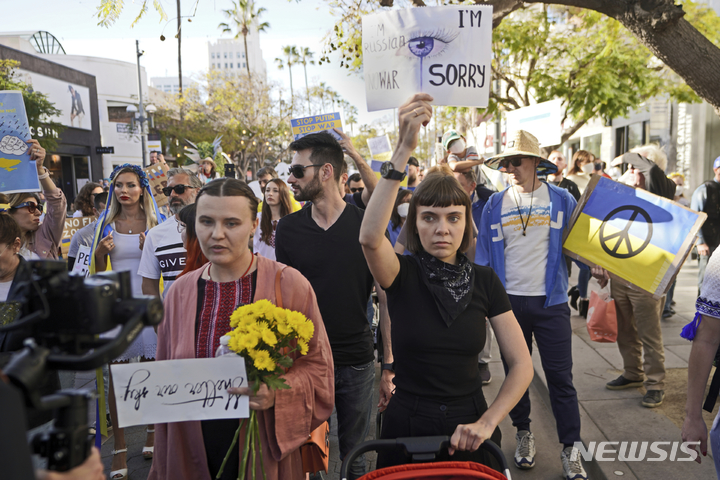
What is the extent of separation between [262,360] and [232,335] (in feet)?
0.47

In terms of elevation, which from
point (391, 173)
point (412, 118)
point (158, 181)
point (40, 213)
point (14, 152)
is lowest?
point (40, 213)

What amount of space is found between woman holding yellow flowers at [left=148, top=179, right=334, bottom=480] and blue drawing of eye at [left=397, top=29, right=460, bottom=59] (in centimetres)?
121

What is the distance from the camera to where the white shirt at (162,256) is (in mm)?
3795

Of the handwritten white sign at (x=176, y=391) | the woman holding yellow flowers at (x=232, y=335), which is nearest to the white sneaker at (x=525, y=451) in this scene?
the woman holding yellow flowers at (x=232, y=335)

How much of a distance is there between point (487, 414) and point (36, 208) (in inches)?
166

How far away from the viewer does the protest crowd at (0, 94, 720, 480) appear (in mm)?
2045

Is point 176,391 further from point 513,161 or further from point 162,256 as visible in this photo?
point 513,161

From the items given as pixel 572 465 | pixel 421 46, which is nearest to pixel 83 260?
pixel 421 46

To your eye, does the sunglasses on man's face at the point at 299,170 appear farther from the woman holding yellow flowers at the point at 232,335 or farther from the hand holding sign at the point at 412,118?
the hand holding sign at the point at 412,118

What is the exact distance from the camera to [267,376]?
1854 millimetres

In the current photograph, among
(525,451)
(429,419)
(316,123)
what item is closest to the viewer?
(429,419)

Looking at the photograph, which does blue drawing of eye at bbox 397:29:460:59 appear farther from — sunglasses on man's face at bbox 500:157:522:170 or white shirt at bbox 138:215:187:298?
white shirt at bbox 138:215:187:298

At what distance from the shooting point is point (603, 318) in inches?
181

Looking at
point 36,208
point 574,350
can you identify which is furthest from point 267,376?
point 574,350
